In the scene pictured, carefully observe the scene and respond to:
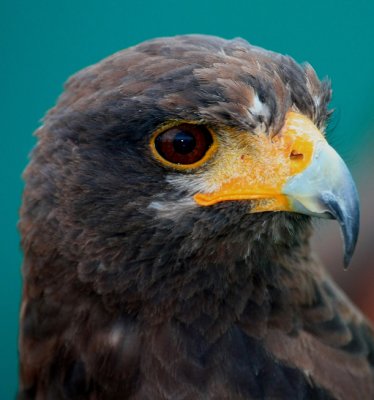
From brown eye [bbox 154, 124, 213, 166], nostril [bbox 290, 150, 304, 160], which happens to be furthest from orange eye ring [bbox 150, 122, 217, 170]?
nostril [bbox 290, 150, 304, 160]

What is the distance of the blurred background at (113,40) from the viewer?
3.90m

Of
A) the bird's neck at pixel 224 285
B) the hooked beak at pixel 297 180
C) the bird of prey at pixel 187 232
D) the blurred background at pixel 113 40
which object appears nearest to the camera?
the hooked beak at pixel 297 180

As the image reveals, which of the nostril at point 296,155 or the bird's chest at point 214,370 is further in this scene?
the bird's chest at point 214,370

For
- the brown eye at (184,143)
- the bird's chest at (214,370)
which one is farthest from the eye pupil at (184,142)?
the bird's chest at (214,370)

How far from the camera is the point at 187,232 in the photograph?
6.27 feet

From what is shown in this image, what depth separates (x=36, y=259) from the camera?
82.8 inches

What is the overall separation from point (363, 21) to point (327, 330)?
8.55 feet

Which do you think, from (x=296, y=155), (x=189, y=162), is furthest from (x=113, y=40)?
(x=296, y=155)

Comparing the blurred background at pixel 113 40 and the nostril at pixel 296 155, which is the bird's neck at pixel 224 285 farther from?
the blurred background at pixel 113 40

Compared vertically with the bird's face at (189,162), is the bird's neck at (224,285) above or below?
below

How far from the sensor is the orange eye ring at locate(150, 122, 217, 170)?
6.06 ft

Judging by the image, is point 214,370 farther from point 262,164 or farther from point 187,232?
point 262,164

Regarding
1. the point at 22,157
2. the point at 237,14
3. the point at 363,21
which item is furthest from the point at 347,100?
the point at 22,157

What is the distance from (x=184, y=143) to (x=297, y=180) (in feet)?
0.99
